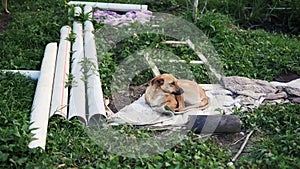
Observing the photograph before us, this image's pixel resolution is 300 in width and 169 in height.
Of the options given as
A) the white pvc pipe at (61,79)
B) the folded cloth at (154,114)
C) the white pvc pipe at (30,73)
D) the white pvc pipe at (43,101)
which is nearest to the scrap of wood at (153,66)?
the folded cloth at (154,114)

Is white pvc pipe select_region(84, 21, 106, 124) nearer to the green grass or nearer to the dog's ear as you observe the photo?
the green grass

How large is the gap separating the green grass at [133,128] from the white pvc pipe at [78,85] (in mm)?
104

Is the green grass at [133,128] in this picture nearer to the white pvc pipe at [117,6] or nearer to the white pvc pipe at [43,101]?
the white pvc pipe at [43,101]

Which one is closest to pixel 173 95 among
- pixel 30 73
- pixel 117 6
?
pixel 30 73

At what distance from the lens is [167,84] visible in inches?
172

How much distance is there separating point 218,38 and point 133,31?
3.12ft

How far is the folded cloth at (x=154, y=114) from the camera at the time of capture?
4078 mm

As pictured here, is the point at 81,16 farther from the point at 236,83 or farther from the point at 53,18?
the point at 236,83

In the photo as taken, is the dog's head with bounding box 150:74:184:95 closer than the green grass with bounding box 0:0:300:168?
No

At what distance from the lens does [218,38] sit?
5.97 m

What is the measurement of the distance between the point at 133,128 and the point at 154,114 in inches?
11.2

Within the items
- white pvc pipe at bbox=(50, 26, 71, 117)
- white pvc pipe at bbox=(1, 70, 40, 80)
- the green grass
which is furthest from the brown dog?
white pvc pipe at bbox=(1, 70, 40, 80)

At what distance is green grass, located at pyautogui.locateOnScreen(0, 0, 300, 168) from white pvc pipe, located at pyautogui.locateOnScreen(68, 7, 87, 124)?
0.10 m

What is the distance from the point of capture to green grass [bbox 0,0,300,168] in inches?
134
